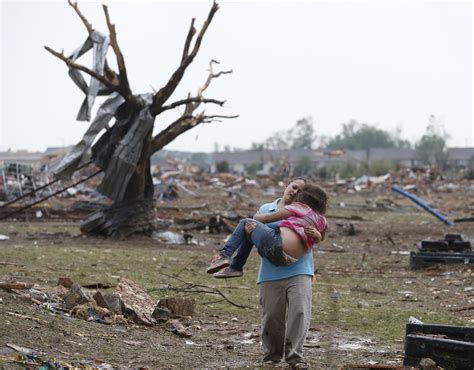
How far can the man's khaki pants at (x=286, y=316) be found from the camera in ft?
22.6

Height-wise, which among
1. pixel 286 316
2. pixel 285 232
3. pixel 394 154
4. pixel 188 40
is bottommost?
pixel 286 316

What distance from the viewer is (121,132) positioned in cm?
2023

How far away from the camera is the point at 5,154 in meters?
92.8

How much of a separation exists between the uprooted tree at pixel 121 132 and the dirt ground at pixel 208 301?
70 cm

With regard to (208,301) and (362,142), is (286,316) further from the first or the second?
(362,142)

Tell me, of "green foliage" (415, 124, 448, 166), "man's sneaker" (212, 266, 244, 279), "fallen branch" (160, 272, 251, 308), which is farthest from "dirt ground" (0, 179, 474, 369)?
"green foliage" (415, 124, 448, 166)

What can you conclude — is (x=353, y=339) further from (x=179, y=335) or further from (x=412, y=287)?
(x=412, y=287)

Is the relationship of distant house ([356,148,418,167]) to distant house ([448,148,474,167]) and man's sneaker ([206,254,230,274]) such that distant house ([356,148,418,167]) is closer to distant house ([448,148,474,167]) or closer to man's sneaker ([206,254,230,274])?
distant house ([448,148,474,167])

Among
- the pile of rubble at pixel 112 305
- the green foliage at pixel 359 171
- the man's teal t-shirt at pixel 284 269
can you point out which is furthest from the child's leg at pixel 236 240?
the green foliage at pixel 359 171

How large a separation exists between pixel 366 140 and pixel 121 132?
12998cm

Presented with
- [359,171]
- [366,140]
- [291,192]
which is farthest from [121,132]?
[366,140]

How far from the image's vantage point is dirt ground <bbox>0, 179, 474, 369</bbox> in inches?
280

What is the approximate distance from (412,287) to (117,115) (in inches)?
378

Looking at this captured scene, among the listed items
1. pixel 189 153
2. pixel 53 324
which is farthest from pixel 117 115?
pixel 189 153
